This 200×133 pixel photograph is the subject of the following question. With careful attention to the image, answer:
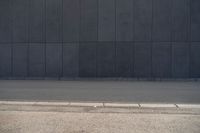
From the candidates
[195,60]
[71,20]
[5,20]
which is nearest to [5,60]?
[5,20]

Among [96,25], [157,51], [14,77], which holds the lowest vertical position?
[14,77]

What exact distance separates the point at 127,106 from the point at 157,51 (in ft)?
50.4

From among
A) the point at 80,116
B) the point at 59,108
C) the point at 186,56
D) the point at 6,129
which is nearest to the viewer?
the point at 6,129

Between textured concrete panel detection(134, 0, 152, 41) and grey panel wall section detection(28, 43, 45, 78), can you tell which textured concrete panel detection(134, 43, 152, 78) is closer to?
textured concrete panel detection(134, 0, 152, 41)

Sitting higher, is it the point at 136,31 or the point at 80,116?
the point at 136,31

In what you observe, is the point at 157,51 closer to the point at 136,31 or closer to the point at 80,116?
the point at 136,31

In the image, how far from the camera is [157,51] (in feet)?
88.5

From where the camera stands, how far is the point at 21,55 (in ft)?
92.0

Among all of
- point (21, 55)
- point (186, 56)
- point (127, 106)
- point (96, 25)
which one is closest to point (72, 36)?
point (96, 25)

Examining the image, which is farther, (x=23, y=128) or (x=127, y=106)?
(x=127, y=106)

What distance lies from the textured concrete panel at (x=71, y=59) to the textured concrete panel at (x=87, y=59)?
1.24ft

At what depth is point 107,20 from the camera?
27219 mm

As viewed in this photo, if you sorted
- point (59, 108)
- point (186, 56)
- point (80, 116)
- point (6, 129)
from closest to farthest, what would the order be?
point (6, 129), point (80, 116), point (59, 108), point (186, 56)

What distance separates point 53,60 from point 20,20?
4.04m
